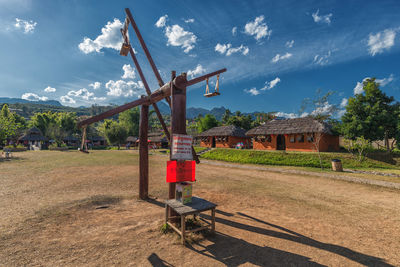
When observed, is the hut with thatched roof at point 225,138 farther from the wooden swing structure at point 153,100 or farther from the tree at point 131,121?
the tree at point 131,121

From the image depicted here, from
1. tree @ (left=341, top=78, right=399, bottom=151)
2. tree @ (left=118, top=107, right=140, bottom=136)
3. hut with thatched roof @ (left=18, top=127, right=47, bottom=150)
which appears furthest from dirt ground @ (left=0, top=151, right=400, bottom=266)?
tree @ (left=118, top=107, right=140, bottom=136)

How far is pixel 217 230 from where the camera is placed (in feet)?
14.3

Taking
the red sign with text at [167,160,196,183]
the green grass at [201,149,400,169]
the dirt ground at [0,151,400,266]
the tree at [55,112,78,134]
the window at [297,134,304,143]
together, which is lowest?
the dirt ground at [0,151,400,266]

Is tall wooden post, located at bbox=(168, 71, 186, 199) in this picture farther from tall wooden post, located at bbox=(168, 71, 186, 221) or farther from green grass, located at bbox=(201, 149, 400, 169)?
green grass, located at bbox=(201, 149, 400, 169)

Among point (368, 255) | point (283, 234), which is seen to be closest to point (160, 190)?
point (283, 234)

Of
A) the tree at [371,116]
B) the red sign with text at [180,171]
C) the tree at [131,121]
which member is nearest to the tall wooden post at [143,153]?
the red sign with text at [180,171]

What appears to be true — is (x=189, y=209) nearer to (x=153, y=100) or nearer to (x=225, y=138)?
(x=153, y=100)

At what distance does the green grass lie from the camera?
46.9 ft

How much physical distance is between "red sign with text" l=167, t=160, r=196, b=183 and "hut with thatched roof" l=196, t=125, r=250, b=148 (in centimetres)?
2398

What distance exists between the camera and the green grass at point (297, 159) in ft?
46.9

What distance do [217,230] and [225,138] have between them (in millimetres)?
24628

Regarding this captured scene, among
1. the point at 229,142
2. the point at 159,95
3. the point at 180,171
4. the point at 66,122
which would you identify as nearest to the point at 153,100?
the point at 159,95

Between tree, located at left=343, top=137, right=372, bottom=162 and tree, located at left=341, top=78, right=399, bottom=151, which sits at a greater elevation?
tree, located at left=341, top=78, right=399, bottom=151

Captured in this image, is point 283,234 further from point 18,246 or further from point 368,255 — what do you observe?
point 18,246
